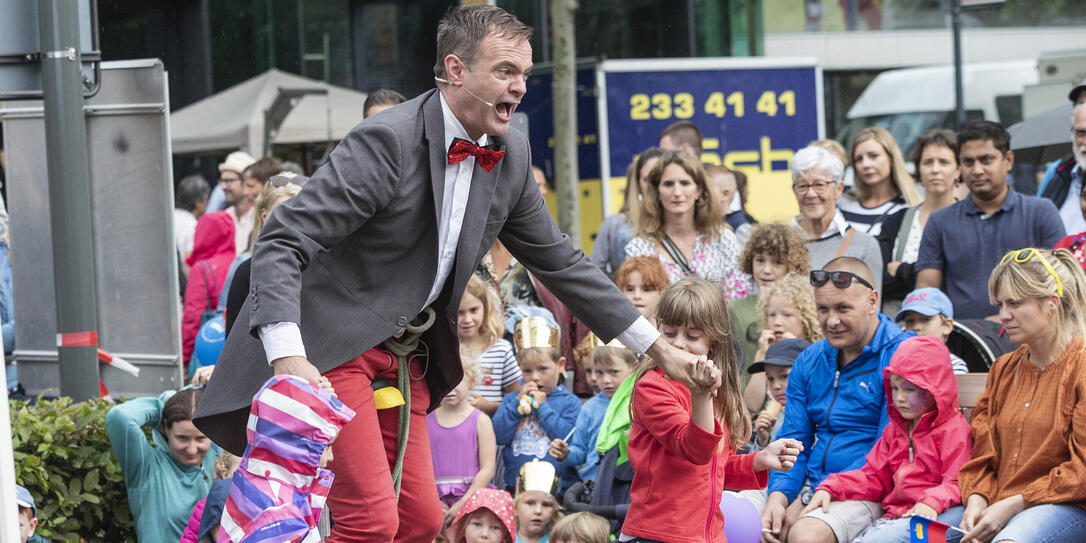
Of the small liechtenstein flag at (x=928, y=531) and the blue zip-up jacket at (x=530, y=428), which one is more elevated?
the blue zip-up jacket at (x=530, y=428)

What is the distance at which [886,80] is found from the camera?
59.4 ft

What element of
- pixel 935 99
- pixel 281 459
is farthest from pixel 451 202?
pixel 935 99

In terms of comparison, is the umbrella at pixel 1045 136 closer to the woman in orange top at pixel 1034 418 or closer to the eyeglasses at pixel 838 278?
the eyeglasses at pixel 838 278

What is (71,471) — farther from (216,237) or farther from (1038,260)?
(1038,260)

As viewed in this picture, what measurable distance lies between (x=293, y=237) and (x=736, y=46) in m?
17.5

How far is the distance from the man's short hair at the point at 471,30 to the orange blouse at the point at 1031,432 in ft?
8.38

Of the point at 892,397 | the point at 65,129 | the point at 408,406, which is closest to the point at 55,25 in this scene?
the point at 65,129

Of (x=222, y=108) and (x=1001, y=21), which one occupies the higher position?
(x=1001, y=21)

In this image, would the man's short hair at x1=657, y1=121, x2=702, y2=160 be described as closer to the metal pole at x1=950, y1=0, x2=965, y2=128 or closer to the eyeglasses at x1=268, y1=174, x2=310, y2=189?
the eyeglasses at x1=268, y1=174, x2=310, y2=189

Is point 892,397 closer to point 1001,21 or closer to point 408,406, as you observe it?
point 408,406

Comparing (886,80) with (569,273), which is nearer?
(569,273)

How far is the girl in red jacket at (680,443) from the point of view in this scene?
4.54 meters

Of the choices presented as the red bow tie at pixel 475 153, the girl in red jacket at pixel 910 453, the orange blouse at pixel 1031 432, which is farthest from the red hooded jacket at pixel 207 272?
the orange blouse at pixel 1031 432

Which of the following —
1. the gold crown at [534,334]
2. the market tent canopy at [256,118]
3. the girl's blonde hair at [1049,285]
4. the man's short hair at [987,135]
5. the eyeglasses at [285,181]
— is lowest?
the gold crown at [534,334]
